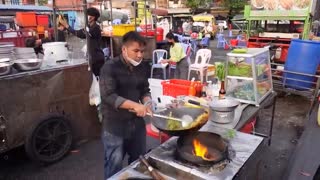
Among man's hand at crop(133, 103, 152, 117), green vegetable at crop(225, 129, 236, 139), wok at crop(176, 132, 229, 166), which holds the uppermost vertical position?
man's hand at crop(133, 103, 152, 117)

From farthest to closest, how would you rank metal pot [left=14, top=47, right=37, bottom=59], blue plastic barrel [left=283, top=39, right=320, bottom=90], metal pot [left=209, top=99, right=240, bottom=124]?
blue plastic barrel [left=283, top=39, right=320, bottom=90], metal pot [left=14, top=47, right=37, bottom=59], metal pot [left=209, top=99, right=240, bottom=124]

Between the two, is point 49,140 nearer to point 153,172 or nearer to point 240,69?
point 153,172

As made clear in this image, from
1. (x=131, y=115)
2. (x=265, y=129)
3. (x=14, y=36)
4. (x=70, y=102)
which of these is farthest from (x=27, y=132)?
(x=14, y=36)

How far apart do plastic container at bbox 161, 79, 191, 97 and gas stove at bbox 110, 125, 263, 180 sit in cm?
149

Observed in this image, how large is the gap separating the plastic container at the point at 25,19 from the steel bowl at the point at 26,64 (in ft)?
34.0

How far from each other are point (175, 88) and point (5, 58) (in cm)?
228

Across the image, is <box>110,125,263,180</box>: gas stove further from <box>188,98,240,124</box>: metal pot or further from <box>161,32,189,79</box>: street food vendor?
<box>161,32,189,79</box>: street food vendor

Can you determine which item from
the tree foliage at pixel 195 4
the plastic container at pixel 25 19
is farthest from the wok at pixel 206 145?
the tree foliage at pixel 195 4

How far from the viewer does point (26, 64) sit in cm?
353

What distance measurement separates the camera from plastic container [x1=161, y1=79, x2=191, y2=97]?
3493 millimetres

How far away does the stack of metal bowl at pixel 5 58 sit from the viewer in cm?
326

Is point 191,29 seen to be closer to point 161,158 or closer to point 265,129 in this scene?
point 265,129

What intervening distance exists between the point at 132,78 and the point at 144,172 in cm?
88

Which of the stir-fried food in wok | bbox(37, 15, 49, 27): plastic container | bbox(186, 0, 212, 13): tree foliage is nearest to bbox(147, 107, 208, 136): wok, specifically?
the stir-fried food in wok
